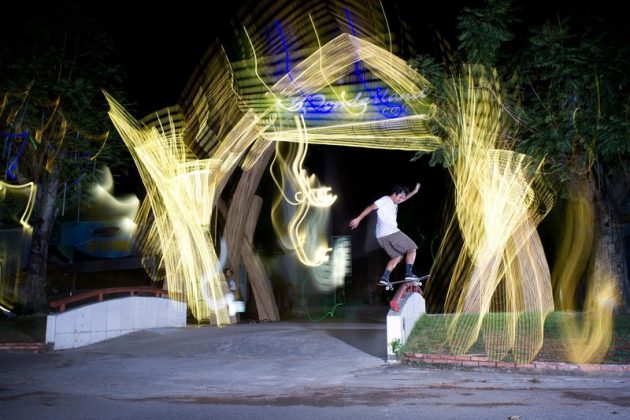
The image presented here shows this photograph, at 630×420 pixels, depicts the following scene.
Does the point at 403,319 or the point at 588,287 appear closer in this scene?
the point at 403,319

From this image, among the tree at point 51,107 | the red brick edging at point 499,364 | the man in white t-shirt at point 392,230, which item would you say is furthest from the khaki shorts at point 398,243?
the tree at point 51,107

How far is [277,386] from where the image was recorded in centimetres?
842

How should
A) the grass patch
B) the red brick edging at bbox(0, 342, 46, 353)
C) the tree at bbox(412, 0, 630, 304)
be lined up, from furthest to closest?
1. the red brick edging at bbox(0, 342, 46, 353)
2. the tree at bbox(412, 0, 630, 304)
3. the grass patch

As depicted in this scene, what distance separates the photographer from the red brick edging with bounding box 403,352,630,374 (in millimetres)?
8516

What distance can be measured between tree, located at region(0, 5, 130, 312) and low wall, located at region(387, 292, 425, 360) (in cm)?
1186

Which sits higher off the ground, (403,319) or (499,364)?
(403,319)

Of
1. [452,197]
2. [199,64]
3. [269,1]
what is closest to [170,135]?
[199,64]

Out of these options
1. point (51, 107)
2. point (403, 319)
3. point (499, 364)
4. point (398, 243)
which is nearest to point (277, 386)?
point (403, 319)

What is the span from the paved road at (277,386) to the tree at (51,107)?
7.10m

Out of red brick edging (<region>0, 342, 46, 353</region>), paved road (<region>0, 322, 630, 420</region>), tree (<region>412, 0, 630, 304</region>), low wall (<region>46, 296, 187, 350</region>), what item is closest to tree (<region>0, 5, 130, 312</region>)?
low wall (<region>46, 296, 187, 350</region>)

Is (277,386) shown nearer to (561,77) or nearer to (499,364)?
(499,364)

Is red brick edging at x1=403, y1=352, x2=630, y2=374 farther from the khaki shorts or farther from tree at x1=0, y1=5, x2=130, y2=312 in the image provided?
tree at x1=0, y1=5, x2=130, y2=312

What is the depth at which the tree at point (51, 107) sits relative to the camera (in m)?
17.2

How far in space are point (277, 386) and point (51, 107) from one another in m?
13.8
